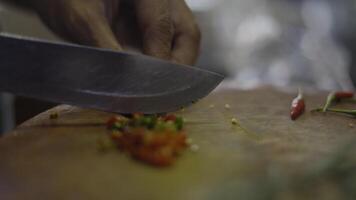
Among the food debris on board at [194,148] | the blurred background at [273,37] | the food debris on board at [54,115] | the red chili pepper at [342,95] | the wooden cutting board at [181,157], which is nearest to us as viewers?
the wooden cutting board at [181,157]

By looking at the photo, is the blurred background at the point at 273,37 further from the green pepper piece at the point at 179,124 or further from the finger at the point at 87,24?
the green pepper piece at the point at 179,124

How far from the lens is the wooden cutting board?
75cm

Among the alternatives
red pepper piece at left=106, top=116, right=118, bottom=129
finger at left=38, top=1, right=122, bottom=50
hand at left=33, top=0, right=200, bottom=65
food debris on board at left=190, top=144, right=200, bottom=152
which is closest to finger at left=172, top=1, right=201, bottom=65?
hand at left=33, top=0, right=200, bottom=65

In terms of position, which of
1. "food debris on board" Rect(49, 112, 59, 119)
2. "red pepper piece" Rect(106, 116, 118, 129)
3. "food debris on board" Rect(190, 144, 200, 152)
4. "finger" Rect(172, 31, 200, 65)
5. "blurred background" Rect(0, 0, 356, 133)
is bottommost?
"blurred background" Rect(0, 0, 356, 133)

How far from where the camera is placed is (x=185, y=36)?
1.48 metres

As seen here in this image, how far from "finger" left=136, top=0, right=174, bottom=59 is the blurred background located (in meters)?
1.01

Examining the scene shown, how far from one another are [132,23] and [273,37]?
140cm

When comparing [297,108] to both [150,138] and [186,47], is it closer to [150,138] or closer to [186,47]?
[186,47]

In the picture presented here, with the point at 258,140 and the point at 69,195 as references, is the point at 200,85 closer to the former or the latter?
the point at 258,140

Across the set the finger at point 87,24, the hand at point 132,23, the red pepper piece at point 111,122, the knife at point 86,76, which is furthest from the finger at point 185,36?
the red pepper piece at point 111,122

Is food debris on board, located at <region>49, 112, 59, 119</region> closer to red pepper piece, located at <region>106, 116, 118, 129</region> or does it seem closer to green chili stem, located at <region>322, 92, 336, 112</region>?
red pepper piece, located at <region>106, 116, 118, 129</region>

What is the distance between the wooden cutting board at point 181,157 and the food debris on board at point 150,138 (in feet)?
0.05

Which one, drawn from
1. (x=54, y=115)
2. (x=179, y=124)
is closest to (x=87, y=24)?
(x=54, y=115)

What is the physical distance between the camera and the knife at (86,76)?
1046 mm
